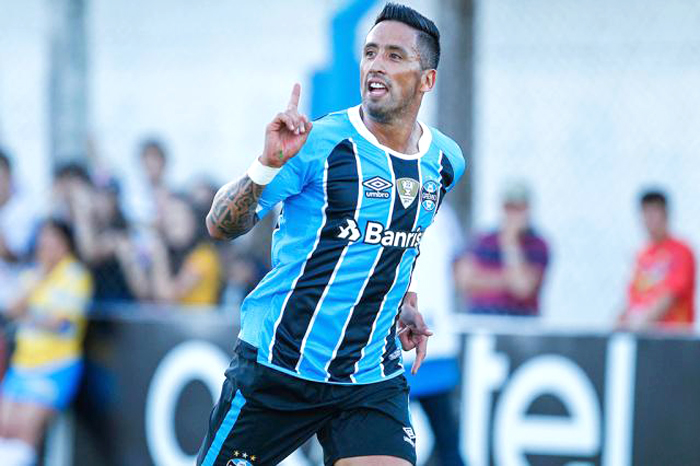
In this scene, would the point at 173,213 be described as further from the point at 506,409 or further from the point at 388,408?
the point at 388,408

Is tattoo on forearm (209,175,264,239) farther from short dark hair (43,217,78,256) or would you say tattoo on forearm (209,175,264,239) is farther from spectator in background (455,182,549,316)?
short dark hair (43,217,78,256)

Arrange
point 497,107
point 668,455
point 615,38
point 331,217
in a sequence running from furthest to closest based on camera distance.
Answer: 1. point 497,107
2. point 615,38
3. point 668,455
4. point 331,217

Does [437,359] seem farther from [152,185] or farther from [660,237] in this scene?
[152,185]

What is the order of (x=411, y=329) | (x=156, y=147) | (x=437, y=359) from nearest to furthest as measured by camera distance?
(x=411, y=329), (x=437, y=359), (x=156, y=147)

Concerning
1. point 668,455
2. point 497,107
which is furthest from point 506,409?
point 497,107

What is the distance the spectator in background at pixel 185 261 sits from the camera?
847 centimetres

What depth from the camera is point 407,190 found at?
4.62m

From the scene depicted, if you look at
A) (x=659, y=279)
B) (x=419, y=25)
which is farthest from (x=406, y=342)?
(x=659, y=279)

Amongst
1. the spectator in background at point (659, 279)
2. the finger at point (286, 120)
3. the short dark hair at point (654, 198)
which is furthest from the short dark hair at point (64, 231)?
the finger at point (286, 120)

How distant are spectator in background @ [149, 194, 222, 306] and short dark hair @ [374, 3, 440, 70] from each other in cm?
403

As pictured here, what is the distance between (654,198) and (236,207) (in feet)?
13.3

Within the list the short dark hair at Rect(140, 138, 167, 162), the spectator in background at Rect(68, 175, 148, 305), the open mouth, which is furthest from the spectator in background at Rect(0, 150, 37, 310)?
the open mouth

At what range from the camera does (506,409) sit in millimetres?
7516

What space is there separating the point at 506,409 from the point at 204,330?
6.73 ft
